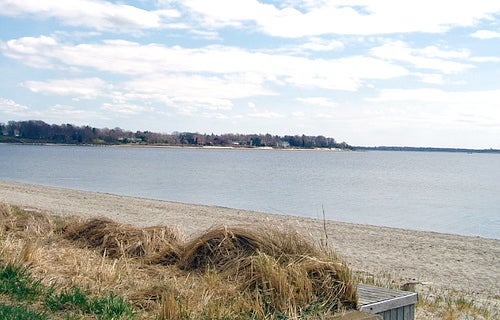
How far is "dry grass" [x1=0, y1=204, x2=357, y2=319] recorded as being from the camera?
5262 mm

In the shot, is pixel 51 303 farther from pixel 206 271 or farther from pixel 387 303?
pixel 387 303

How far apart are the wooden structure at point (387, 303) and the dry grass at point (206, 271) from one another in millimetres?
229

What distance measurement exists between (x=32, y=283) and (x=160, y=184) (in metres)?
48.6

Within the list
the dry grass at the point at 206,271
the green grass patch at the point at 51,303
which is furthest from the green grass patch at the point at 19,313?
the dry grass at the point at 206,271

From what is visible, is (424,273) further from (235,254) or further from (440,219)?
(440,219)

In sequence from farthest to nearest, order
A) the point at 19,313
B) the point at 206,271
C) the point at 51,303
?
1. the point at 206,271
2. the point at 51,303
3. the point at 19,313

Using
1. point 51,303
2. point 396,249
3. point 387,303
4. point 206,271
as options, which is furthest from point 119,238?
point 396,249

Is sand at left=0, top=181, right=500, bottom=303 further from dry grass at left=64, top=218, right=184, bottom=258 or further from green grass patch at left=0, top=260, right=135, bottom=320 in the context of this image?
green grass patch at left=0, top=260, right=135, bottom=320

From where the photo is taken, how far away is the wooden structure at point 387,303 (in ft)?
18.5

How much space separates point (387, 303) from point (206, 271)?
6.49 feet

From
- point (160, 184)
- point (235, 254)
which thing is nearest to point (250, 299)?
point (235, 254)

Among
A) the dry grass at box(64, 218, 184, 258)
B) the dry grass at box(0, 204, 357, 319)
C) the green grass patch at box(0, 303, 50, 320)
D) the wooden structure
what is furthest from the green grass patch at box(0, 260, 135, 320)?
the wooden structure

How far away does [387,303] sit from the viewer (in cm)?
576

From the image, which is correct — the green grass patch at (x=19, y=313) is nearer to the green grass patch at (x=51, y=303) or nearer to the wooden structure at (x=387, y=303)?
the green grass patch at (x=51, y=303)
